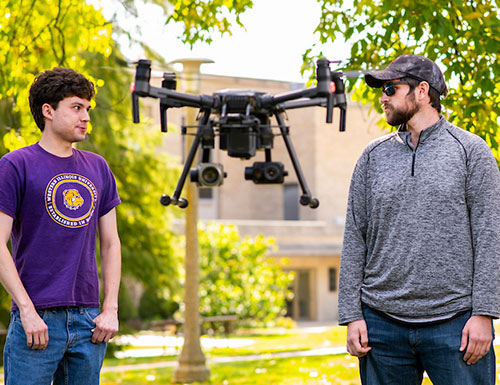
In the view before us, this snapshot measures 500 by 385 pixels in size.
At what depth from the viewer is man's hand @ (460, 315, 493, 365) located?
3312 mm

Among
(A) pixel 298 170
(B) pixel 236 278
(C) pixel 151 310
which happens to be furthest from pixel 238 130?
(C) pixel 151 310

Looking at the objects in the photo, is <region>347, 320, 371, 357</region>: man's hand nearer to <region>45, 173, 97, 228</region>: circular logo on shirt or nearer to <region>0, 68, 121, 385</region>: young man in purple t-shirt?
<region>0, 68, 121, 385</region>: young man in purple t-shirt

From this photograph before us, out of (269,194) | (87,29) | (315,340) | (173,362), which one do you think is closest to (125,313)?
(173,362)

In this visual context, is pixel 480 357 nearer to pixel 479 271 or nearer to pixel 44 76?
pixel 479 271

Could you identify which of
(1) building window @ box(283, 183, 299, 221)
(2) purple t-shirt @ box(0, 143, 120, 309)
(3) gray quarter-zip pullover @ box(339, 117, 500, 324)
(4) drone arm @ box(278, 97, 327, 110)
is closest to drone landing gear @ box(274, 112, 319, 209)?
(4) drone arm @ box(278, 97, 327, 110)

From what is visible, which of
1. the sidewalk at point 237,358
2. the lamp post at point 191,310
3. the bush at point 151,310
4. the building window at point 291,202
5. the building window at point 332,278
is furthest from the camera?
the building window at point 291,202

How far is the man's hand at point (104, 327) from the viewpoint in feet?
11.7

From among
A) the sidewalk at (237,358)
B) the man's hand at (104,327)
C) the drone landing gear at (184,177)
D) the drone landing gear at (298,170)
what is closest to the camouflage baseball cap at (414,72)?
the man's hand at (104,327)

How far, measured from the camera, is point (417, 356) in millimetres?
3514

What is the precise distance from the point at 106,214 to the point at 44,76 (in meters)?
0.64

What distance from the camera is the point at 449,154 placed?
351 cm

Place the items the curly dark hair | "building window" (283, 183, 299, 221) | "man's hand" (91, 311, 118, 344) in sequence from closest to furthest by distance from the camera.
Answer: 1. "man's hand" (91, 311, 118, 344)
2. the curly dark hair
3. "building window" (283, 183, 299, 221)

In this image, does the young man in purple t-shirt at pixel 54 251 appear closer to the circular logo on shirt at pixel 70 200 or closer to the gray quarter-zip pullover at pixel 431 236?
the circular logo on shirt at pixel 70 200

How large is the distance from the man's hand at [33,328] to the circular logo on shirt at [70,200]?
15.1 inches
